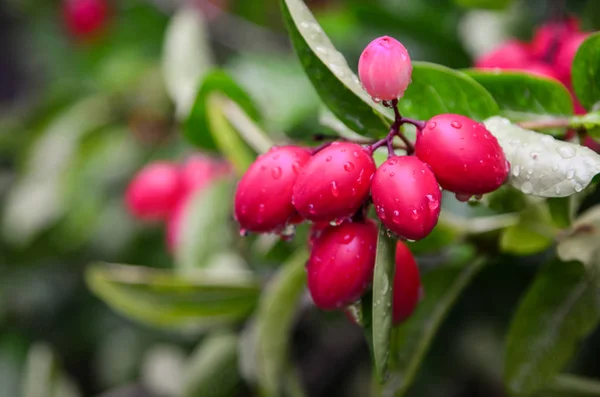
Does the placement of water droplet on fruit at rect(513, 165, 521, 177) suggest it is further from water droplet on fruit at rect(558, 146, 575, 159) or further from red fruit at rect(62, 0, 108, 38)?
red fruit at rect(62, 0, 108, 38)

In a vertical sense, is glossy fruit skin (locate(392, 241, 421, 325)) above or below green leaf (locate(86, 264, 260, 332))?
above

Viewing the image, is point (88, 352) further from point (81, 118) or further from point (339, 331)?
point (339, 331)

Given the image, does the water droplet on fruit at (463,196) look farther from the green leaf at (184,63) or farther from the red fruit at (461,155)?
the green leaf at (184,63)

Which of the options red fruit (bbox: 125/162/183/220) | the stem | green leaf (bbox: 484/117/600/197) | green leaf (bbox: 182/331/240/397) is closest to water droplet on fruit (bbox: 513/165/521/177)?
green leaf (bbox: 484/117/600/197)

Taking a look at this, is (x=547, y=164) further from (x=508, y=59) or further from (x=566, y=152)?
(x=508, y=59)

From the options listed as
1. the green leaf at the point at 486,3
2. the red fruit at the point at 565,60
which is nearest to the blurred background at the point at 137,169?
the green leaf at the point at 486,3

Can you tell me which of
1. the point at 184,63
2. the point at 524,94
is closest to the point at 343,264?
the point at 524,94
